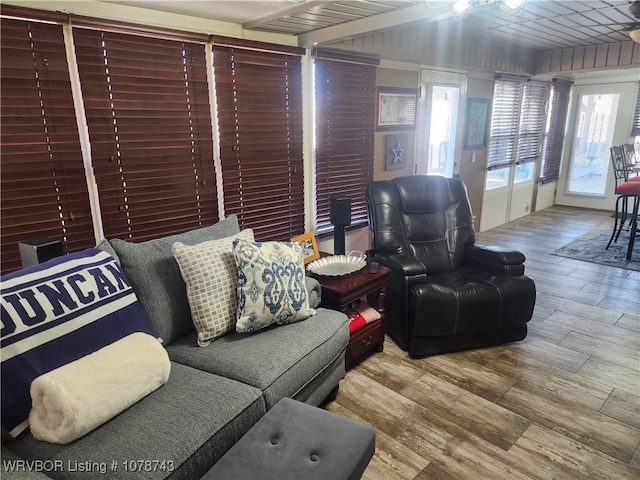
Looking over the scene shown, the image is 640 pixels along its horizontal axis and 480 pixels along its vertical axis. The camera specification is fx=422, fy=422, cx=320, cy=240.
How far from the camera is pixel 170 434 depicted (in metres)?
1.39

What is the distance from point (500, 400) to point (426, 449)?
613 millimetres

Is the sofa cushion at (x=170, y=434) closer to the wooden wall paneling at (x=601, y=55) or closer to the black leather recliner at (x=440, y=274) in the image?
the black leather recliner at (x=440, y=274)

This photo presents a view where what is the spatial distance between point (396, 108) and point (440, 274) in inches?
71.4

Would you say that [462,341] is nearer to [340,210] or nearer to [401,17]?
[340,210]

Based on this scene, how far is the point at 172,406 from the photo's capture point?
1.52 meters

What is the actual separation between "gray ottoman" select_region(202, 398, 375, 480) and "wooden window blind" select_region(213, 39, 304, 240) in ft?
5.78

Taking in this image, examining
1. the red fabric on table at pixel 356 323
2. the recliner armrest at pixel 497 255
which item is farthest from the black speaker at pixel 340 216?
the recliner armrest at pixel 497 255

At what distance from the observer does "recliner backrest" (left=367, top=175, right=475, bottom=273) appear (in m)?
3.08

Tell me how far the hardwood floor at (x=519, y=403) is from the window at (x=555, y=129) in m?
4.18

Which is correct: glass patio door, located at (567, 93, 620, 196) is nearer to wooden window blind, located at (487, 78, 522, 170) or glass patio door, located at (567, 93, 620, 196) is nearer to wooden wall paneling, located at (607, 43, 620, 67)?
wooden window blind, located at (487, 78, 522, 170)

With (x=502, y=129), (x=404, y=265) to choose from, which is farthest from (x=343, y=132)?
(x=502, y=129)

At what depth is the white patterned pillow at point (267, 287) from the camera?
1994 millimetres

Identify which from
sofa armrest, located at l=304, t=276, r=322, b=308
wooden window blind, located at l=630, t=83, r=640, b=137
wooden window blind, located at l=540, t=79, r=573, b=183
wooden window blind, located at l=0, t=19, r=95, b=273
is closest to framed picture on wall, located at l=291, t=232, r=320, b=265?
sofa armrest, located at l=304, t=276, r=322, b=308

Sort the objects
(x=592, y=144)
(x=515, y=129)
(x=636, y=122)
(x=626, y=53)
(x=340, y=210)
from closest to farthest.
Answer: (x=340, y=210)
(x=626, y=53)
(x=515, y=129)
(x=636, y=122)
(x=592, y=144)
